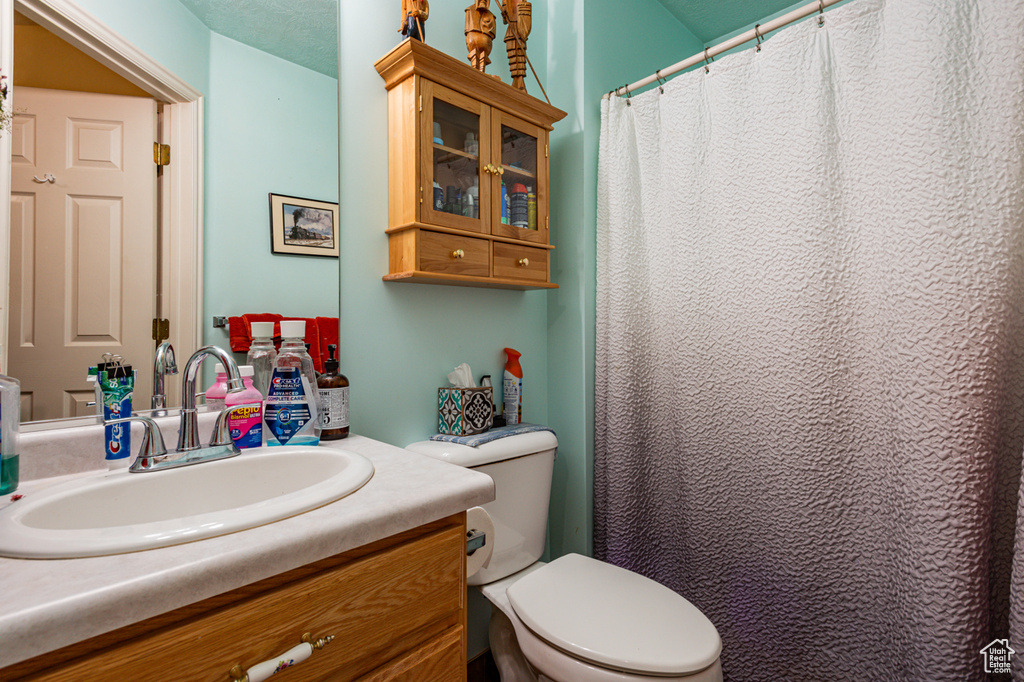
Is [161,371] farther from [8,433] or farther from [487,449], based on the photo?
[487,449]

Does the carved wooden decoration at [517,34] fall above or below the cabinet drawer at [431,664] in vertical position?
above

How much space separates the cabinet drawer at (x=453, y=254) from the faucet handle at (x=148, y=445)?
0.63 metres

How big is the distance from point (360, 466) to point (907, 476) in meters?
1.10

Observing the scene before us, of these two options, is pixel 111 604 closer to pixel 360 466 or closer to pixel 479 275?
pixel 360 466

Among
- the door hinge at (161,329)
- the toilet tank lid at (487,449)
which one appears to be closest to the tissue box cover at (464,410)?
the toilet tank lid at (487,449)

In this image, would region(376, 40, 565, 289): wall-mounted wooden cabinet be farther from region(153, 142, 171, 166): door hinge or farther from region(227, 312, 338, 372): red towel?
region(153, 142, 171, 166): door hinge

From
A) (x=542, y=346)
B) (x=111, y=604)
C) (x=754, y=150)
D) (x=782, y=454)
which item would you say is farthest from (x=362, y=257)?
(x=782, y=454)

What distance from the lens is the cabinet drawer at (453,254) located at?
1218 millimetres

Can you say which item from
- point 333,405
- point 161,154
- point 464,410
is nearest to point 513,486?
point 464,410

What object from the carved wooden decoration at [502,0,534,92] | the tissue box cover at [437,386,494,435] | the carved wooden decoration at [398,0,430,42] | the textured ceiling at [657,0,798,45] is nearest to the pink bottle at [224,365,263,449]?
the tissue box cover at [437,386,494,435]

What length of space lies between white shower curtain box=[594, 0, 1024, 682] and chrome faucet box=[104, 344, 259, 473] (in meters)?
1.05

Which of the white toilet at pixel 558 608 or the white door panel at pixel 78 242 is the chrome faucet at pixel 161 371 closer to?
the white door panel at pixel 78 242

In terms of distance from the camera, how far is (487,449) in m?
1.27

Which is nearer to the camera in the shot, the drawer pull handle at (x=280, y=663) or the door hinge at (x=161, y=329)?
the drawer pull handle at (x=280, y=663)
